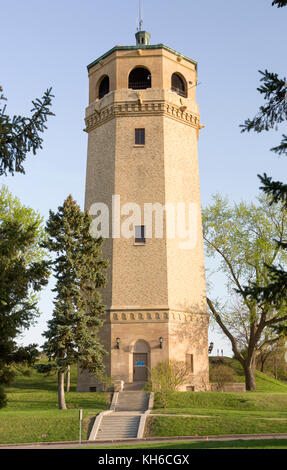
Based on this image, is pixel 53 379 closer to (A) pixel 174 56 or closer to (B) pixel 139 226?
(B) pixel 139 226

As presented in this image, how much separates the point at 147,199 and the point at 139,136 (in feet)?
14.6

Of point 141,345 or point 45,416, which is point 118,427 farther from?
point 141,345

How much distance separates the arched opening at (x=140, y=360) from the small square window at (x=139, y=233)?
5.96 meters

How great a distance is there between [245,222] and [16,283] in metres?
23.5

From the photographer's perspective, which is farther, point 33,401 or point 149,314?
point 149,314

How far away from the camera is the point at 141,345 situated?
30.4 m

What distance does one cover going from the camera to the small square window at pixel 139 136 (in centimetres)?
3359

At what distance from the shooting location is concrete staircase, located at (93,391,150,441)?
69.2 feet

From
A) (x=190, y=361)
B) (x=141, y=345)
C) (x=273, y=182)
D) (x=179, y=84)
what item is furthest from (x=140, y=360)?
(x=273, y=182)

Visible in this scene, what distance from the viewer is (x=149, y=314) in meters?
30.5

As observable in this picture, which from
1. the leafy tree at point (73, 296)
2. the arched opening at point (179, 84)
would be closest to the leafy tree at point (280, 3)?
the leafy tree at point (73, 296)

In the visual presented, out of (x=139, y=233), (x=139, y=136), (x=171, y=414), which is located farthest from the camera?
(x=139, y=136)

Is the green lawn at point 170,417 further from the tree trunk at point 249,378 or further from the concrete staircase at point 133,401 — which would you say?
the tree trunk at point 249,378
